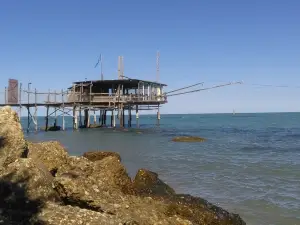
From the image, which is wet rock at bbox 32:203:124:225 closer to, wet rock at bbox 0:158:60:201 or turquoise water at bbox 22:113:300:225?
wet rock at bbox 0:158:60:201

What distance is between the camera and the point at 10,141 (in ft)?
26.5

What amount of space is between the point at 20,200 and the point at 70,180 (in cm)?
110

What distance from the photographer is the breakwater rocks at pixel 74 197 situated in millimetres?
5676

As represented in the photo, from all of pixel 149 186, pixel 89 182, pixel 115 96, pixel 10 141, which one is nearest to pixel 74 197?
pixel 89 182

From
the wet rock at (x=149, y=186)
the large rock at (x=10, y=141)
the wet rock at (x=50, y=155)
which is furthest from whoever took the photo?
the wet rock at (x=149, y=186)

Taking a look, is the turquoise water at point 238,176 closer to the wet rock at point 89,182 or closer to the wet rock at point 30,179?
the wet rock at point 89,182

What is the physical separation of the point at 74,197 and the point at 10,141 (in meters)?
2.16

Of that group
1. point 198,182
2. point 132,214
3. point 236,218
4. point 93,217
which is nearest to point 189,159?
point 198,182

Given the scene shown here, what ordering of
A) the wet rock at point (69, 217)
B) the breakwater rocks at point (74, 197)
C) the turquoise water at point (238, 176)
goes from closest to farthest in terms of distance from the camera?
the wet rock at point (69, 217) → the breakwater rocks at point (74, 197) → the turquoise water at point (238, 176)

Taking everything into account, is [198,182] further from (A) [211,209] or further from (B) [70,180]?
(B) [70,180]

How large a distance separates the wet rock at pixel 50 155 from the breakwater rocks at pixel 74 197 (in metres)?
0.03

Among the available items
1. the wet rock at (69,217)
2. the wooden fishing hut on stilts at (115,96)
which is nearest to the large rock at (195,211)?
the wet rock at (69,217)

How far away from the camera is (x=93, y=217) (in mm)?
5656

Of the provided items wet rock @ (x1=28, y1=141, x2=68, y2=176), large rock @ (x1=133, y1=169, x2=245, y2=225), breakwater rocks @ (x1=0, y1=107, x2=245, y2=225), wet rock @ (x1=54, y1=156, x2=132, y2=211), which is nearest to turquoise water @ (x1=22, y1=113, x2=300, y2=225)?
large rock @ (x1=133, y1=169, x2=245, y2=225)
